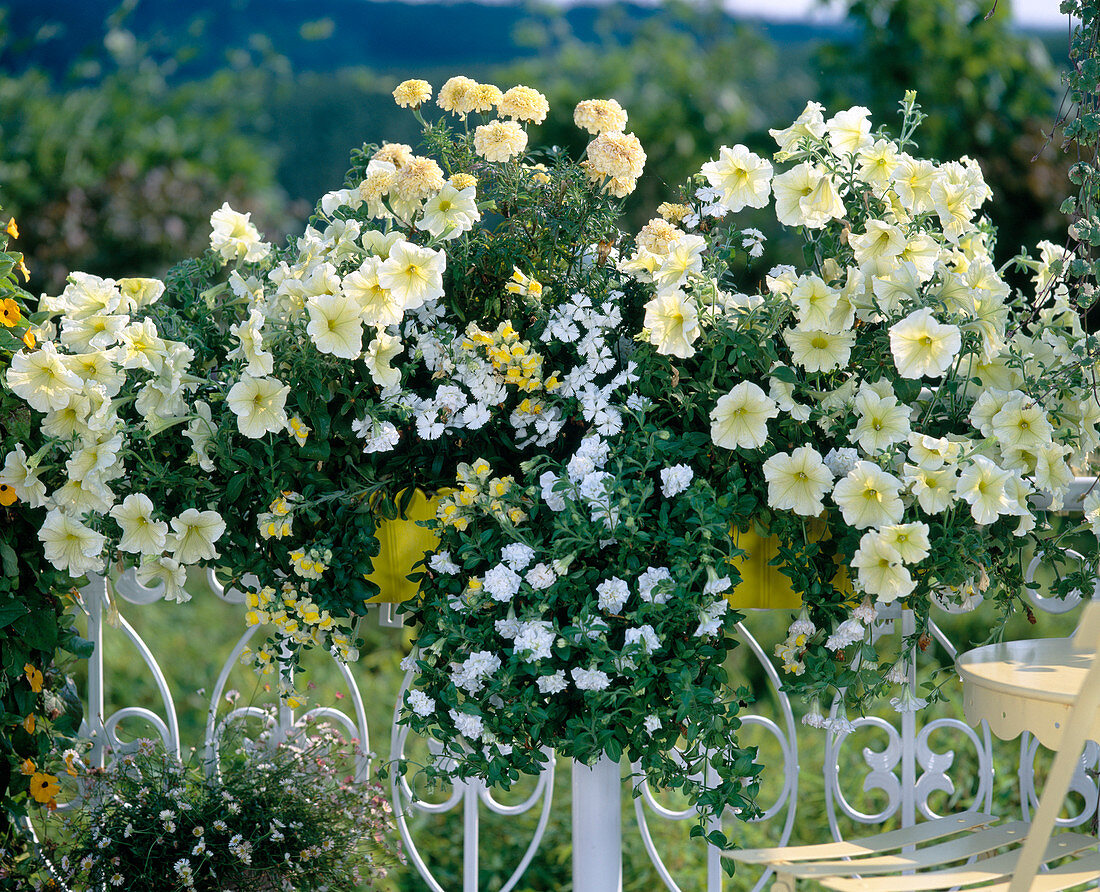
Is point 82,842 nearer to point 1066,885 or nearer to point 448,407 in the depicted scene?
point 448,407

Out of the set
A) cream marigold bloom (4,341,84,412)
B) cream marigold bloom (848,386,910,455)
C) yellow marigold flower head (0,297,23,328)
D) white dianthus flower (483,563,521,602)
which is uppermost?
yellow marigold flower head (0,297,23,328)

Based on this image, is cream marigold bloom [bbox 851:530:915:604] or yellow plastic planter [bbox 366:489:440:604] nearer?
cream marigold bloom [bbox 851:530:915:604]

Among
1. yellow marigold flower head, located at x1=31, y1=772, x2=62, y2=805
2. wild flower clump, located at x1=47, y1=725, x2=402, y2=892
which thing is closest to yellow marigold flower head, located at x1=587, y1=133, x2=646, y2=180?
wild flower clump, located at x1=47, y1=725, x2=402, y2=892

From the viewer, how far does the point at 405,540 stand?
5.26ft

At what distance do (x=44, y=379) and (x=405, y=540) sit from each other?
0.57 meters

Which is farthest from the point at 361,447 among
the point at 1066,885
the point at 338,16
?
the point at 338,16

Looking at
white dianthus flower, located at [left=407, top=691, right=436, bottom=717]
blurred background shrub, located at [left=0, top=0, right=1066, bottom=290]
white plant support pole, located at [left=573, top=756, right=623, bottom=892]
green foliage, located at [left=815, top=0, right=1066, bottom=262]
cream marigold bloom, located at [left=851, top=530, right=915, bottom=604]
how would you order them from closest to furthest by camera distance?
cream marigold bloom, located at [left=851, top=530, right=915, bottom=604], white dianthus flower, located at [left=407, top=691, right=436, bottom=717], white plant support pole, located at [left=573, top=756, right=623, bottom=892], green foliage, located at [left=815, top=0, right=1066, bottom=262], blurred background shrub, located at [left=0, top=0, right=1066, bottom=290]

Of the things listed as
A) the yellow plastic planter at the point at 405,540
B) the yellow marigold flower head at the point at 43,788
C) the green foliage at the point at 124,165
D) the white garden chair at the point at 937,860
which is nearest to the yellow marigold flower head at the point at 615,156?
the yellow plastic planter at the point at 405,540

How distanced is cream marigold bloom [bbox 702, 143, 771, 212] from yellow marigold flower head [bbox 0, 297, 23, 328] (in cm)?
109

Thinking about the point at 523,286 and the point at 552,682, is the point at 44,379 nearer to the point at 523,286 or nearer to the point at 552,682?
the point at 523,286

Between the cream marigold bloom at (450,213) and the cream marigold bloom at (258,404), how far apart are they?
313 millimetres

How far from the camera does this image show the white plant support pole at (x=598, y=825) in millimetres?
1662

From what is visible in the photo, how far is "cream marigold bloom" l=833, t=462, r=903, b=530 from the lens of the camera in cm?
136

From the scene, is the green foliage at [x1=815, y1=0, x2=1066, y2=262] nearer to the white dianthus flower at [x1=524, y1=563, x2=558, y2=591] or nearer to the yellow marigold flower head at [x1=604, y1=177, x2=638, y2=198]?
the yellow marigold flower head at [x1=604, y1=177, x2=638, y2=198]
